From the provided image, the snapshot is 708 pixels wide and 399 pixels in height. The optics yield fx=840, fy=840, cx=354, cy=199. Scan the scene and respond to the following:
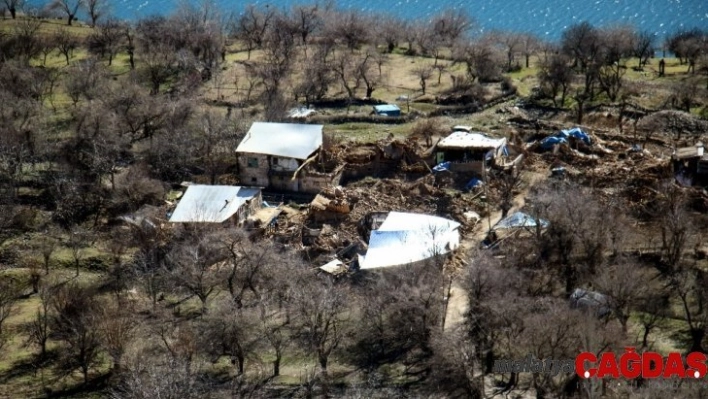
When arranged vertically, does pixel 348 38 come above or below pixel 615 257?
above

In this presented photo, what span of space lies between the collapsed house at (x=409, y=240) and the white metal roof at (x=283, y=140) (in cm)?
998

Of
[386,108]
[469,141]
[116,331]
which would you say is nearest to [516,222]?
[469,141]

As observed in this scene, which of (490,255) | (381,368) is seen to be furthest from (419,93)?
(381,368)

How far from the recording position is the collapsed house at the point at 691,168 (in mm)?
46062

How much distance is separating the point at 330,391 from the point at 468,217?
53.3ft

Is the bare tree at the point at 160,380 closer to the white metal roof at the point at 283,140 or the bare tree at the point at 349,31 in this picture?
the white metal roof at the point at 283,140

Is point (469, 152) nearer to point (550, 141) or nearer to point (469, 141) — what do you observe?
point (469, 141)

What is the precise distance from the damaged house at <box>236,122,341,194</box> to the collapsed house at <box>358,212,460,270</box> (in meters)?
7.97

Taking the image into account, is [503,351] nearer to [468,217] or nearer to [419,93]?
[468,217]

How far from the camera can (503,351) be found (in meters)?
32.2

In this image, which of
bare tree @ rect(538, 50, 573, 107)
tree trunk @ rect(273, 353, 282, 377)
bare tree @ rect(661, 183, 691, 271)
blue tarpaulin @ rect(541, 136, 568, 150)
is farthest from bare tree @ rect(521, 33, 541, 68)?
tree trunk @ rect(273, 353, 282, 377)

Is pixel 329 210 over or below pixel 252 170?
below

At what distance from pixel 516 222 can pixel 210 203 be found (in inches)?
637

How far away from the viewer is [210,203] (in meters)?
45.2
